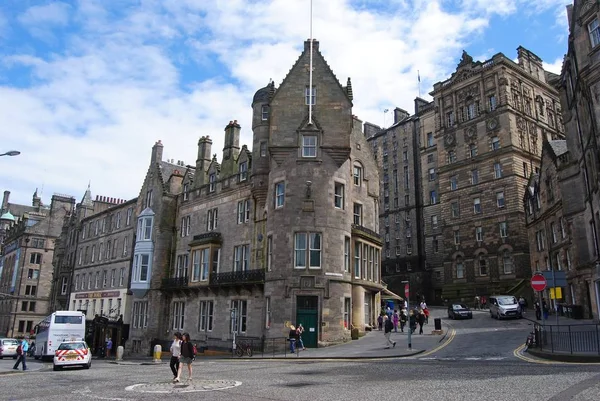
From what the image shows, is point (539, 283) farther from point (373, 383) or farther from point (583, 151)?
point (583, 151)

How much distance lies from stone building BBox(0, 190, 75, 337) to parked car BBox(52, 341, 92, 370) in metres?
52.5

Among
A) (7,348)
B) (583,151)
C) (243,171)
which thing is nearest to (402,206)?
(583,151)

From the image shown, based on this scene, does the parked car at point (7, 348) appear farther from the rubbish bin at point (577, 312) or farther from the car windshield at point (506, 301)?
the rubbish bin at point (577, 312)

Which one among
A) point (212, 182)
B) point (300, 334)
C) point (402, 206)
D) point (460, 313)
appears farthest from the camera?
point (402, 206)

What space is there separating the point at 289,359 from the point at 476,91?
1926 inches

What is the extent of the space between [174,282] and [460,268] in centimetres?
3593

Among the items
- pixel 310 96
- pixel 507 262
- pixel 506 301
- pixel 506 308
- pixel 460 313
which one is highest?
pixel 310 96

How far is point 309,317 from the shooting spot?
2998 centimetres

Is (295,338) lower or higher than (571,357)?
higher

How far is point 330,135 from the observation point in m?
33.0

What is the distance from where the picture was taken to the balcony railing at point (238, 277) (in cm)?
3306

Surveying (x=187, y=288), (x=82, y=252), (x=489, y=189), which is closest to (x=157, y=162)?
(x=187, y=288)

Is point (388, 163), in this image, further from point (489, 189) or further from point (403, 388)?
point (403, 388)

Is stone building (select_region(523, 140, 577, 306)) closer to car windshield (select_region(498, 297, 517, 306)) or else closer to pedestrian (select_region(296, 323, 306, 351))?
car windshield (select_region(498, 297, 517, 306))
